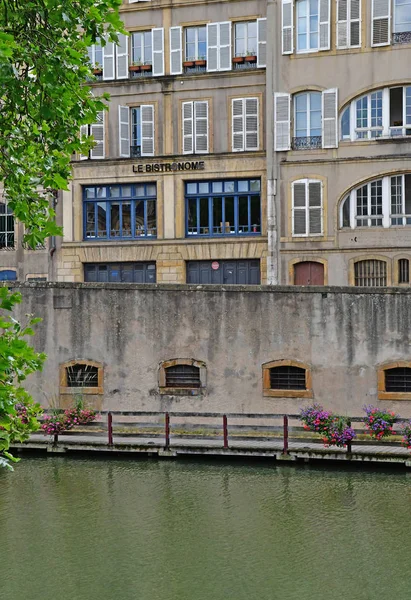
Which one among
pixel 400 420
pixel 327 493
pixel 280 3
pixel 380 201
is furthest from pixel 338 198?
pixel 327 493

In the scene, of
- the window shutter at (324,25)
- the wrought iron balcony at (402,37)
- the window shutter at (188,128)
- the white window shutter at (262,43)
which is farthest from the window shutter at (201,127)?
the wrought iron balcony at (402,37)

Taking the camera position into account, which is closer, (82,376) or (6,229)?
(82,376)

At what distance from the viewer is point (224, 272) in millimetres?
33281

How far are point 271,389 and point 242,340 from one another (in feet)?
4.43

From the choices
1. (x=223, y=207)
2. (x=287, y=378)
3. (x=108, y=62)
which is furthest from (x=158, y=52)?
(x=287, y=378)

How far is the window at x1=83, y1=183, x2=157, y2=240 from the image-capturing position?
3409 cm

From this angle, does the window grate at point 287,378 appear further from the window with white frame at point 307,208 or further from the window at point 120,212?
the window at point 120,212

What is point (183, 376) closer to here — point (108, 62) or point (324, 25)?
point (324, 25)

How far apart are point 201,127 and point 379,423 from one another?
56.2ft

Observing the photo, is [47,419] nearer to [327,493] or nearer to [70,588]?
[327,493]

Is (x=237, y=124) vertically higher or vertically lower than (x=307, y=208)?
higher

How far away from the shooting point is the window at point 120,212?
1342 inches

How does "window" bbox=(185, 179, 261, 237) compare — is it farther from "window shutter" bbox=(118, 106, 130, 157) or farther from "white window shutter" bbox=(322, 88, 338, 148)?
"white window shutter" bbox=(322, 88, 338, 148)

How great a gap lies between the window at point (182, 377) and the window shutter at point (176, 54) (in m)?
14.9
